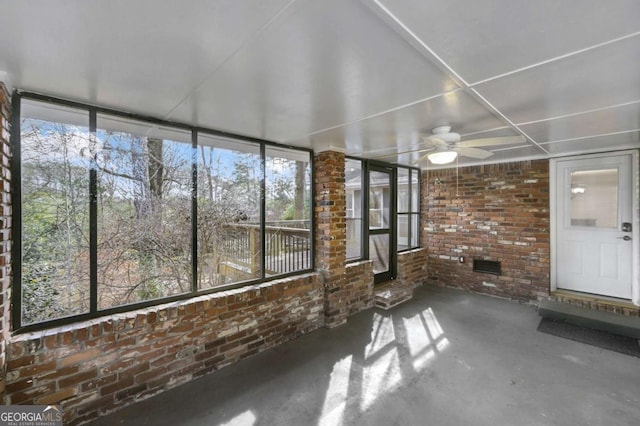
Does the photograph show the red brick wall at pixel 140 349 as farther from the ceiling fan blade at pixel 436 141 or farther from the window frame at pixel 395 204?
the ceiling fan blade at pixel 436 141

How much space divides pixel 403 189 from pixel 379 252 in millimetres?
1457

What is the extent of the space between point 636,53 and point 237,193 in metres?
3.06

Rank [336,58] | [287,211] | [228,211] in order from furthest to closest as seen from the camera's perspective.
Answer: [287,211]
[228,211]
[336,58]

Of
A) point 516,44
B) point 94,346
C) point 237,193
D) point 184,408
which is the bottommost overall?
point 184,408

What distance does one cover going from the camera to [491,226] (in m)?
4.82

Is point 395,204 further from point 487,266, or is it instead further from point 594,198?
point 594,198

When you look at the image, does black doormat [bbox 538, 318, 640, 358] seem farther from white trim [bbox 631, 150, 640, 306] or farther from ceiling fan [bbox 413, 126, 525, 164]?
ceiling fan [bbox 413, 126, 525, 164]

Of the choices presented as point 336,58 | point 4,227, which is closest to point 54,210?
point 4,227

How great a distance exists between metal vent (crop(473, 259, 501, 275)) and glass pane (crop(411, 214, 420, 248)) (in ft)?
3.63

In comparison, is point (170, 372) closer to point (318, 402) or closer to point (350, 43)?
point (318, 402)

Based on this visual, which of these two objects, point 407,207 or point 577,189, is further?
point 407,207

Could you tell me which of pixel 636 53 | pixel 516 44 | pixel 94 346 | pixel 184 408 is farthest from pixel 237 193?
pixel 636 53

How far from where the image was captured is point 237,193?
9.98 feet

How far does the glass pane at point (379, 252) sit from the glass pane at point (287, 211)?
1444 mm
